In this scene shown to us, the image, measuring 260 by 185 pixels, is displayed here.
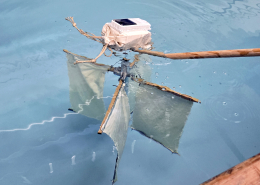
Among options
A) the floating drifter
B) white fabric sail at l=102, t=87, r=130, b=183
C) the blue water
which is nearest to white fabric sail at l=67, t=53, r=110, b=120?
the floating drifter

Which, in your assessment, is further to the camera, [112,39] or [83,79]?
[83,79]

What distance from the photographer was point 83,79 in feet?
9.68

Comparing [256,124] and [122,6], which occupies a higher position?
[122,6]

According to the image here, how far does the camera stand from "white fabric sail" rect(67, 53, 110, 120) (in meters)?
2.88

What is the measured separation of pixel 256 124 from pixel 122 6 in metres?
3.44

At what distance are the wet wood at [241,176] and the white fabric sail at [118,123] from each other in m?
1.42

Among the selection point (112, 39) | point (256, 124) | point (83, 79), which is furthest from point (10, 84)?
point (256, 124)

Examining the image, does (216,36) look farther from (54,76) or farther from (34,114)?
(34,114)

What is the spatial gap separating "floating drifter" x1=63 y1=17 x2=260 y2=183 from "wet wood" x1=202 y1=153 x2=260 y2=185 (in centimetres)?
129

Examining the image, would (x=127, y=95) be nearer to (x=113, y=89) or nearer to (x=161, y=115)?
(x=161, y=115)

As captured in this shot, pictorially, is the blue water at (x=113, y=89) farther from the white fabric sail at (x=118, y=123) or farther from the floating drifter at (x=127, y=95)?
the white fabric sail at (x=118, y=123)

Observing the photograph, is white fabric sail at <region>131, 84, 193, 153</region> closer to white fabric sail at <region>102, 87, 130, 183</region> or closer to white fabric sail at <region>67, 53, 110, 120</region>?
white fabric sail at <region>102, 87, 130, 183</region>

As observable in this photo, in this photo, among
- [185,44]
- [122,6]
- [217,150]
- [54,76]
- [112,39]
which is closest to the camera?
[112,39]

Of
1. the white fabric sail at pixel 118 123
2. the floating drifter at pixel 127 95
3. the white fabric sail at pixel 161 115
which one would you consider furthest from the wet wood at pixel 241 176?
the white fabric sail at pixel 161 115
